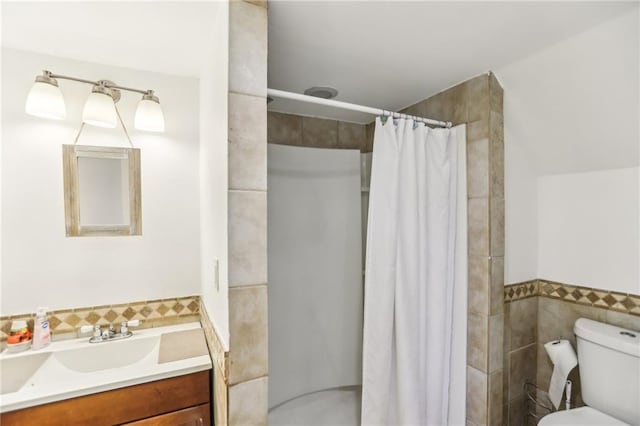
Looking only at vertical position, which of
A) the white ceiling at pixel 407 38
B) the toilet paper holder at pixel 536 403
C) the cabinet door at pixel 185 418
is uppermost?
the white ceiling at pixel 407 38

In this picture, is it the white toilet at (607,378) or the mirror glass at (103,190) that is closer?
the white toilet at (607,378)

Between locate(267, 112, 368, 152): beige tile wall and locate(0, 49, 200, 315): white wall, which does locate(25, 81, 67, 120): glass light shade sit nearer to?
locate(0, 49, 200, 315): white wall

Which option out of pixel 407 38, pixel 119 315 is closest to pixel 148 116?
pixel 119 315

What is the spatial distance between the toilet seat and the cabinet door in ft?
4.92

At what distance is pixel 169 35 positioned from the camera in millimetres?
1292

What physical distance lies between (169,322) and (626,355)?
7.37 ft

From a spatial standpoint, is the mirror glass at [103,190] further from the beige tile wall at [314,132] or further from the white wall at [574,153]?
the white wall at [574,153]

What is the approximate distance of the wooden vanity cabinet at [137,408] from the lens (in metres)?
1.04

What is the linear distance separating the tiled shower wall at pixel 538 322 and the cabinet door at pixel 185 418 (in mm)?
1562

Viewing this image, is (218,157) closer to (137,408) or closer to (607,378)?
(137,408)

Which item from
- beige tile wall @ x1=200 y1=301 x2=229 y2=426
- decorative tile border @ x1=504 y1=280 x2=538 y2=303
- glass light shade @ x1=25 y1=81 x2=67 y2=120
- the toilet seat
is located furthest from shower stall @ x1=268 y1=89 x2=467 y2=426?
glass light shade @ x1=25 y1=81 x2=67 y2=120

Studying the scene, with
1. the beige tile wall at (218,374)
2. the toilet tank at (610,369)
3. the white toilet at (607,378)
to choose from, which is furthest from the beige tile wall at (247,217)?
the toilet tank at (610,369)

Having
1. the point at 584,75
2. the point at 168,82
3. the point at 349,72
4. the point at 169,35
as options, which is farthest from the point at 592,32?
the point at 168,82

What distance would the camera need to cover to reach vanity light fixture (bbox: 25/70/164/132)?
1303mm
